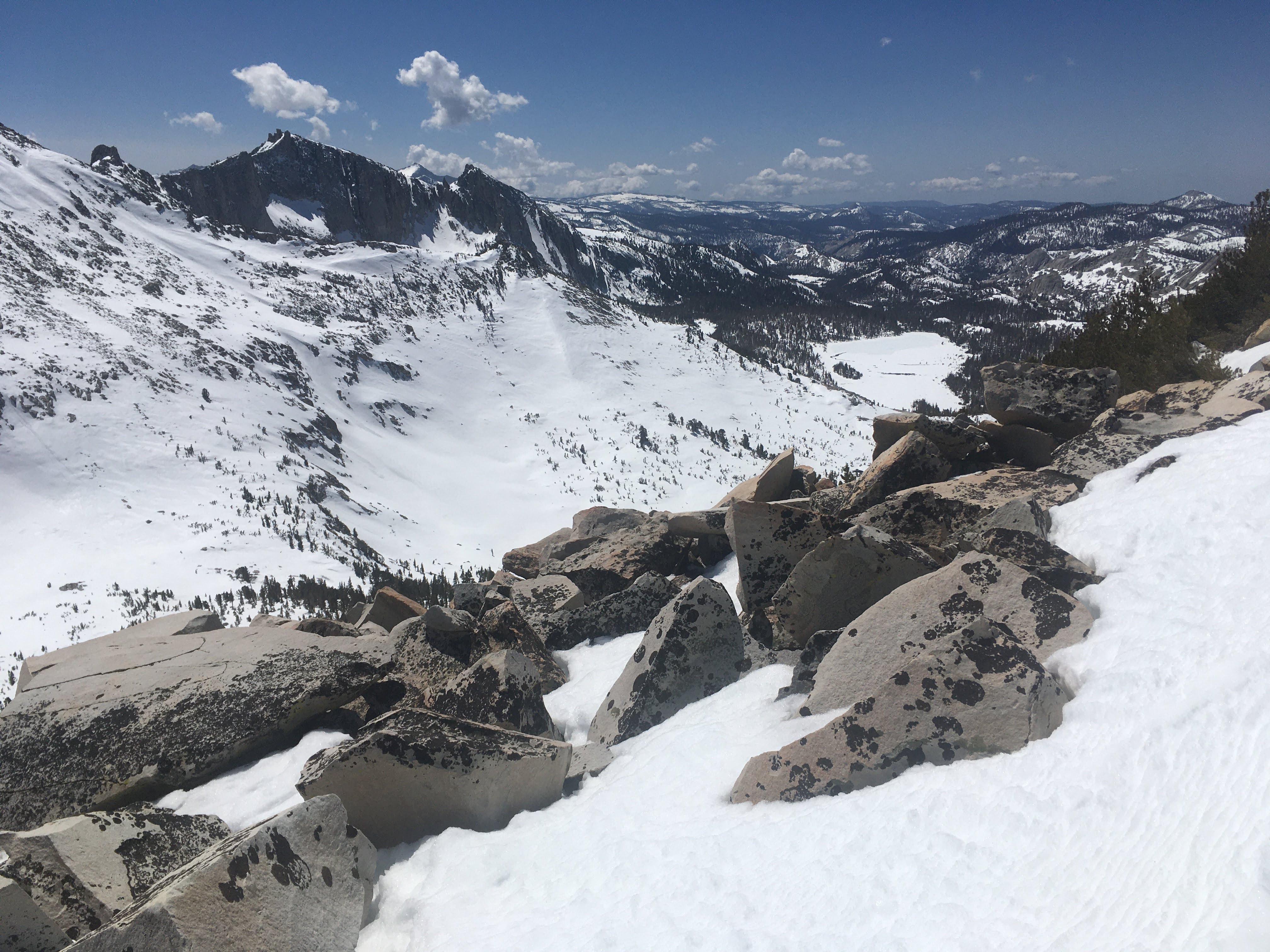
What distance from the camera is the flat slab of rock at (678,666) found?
700 centimetres

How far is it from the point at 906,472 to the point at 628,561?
204 inches

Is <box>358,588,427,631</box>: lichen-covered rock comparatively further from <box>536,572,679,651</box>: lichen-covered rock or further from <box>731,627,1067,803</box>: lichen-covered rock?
<box>731,627,1067,803</box>: lichen-covered rock

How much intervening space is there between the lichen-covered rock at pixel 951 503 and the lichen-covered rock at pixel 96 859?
7.70 m

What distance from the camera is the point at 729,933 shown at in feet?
10.7

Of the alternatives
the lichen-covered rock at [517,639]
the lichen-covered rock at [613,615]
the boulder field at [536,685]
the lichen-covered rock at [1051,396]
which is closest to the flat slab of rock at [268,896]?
the boulder field at [536,685]

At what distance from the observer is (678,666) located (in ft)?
23.5

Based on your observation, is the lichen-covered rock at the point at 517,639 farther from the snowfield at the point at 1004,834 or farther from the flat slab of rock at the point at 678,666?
the snowfield at the point at 1004,834

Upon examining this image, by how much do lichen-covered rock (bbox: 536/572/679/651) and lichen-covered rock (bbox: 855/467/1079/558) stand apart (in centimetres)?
338

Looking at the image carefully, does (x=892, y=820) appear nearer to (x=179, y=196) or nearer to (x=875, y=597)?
(x=875, y=597)

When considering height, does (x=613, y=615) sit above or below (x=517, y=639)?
below

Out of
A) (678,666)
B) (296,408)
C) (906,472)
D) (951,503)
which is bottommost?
(678,666)

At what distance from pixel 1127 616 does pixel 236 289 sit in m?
117

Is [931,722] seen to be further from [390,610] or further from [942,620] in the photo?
[390,610]

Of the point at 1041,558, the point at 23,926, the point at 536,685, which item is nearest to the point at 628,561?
the point at 536,685
